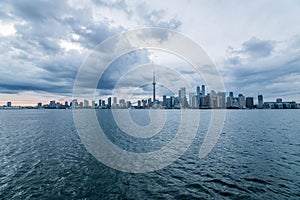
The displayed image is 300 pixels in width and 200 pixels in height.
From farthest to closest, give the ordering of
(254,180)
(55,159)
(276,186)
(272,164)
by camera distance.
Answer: (55,159) < (272,164) < (254,180) < (276,186)

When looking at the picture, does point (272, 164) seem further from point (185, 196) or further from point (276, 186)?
point (185, 196)

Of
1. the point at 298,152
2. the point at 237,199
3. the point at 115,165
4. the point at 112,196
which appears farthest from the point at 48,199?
the point at 298,152

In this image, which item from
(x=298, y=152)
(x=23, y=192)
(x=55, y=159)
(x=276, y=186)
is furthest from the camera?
(x=298, y=152)

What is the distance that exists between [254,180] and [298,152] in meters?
15.2

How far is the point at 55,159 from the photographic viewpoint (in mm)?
22688

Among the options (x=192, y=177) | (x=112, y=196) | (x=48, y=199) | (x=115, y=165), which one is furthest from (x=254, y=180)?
(x=48, y=199)

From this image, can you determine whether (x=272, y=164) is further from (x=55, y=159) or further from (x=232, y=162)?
(x=55, y=159)

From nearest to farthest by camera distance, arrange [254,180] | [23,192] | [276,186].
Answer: [23,192] < [276,186] < [254,180]

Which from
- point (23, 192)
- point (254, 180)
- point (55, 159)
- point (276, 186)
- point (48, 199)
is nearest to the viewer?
point (48, 199)

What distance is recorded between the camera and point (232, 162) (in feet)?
70.9

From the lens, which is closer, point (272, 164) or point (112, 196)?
point (112, 196)

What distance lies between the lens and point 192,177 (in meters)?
17.2

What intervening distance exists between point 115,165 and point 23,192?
9177 mm

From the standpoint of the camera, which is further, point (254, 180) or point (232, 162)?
point (232, 162)
